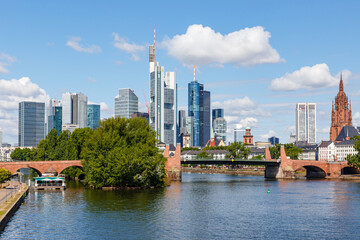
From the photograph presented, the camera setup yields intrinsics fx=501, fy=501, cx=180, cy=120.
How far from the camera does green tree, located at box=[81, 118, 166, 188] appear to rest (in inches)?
4085

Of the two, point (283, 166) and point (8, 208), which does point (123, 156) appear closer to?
point (8, 208)

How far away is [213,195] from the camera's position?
339ft

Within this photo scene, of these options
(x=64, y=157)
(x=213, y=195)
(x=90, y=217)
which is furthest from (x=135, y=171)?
(x=64, y=157)

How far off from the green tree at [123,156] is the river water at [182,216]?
459 cm

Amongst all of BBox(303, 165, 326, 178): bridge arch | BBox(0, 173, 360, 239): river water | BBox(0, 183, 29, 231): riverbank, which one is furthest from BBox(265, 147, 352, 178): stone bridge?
BBox(0, 183, 29, 231): riverbank

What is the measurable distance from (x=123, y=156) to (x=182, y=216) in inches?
1355

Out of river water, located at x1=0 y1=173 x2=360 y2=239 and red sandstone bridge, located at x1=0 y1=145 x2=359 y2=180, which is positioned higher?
red sandstone bridge, located at x1=0 y1=145 x2=359 y2=180

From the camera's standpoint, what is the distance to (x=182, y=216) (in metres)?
71.1

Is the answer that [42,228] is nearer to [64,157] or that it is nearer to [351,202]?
[351,202]

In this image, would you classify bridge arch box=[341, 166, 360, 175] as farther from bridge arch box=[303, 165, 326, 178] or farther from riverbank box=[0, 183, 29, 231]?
riverbank box=[0, 183, 29, 231]

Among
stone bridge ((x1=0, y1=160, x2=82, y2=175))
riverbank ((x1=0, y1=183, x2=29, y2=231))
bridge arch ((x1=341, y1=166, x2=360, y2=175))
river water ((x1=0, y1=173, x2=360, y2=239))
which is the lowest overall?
river water ((x1=0, y1=173, x2=360, y2=239))

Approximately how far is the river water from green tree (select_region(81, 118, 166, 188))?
459cm

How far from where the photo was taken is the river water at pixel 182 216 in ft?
191

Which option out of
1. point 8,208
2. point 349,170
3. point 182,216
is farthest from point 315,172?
point 8,208
